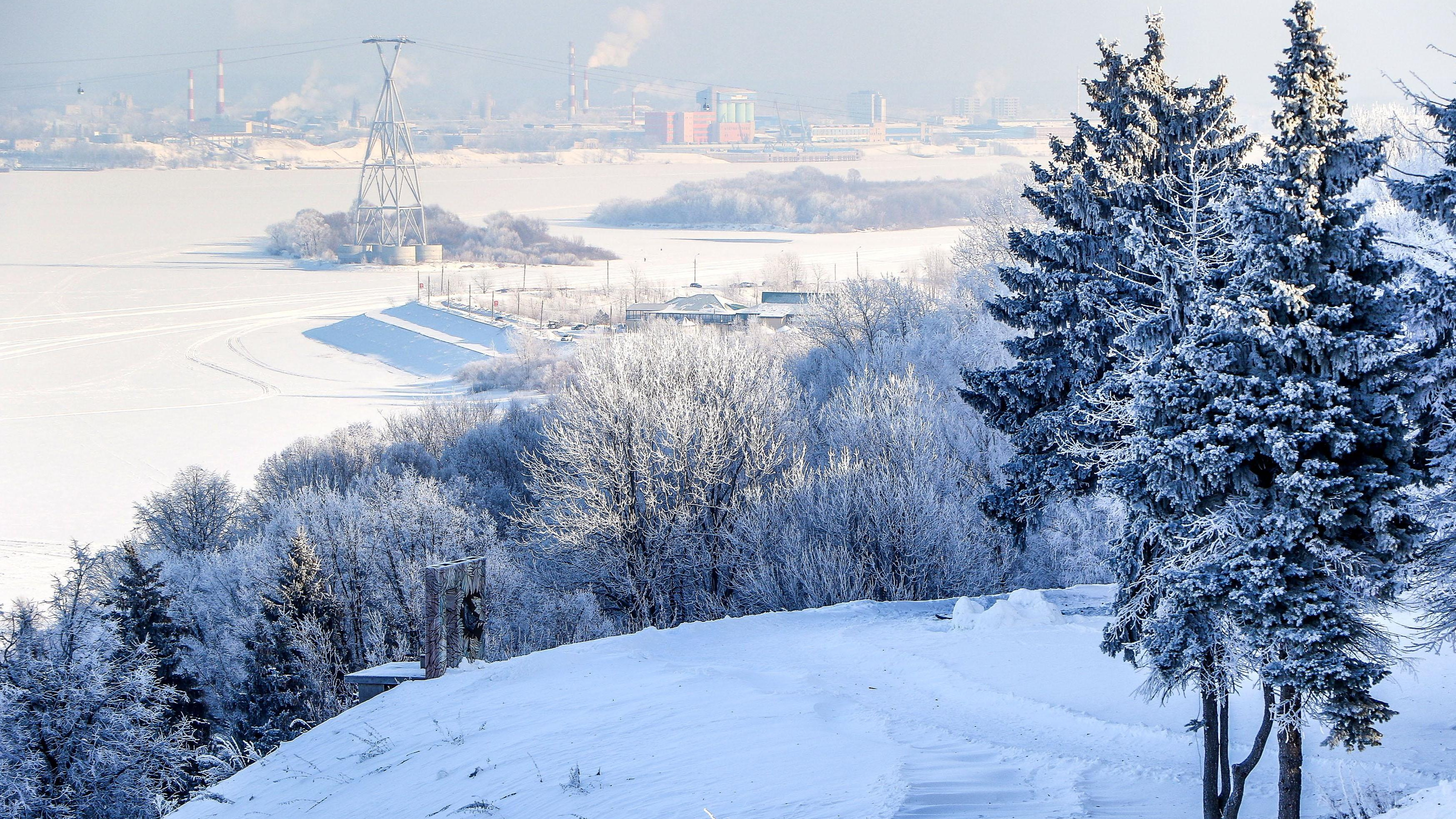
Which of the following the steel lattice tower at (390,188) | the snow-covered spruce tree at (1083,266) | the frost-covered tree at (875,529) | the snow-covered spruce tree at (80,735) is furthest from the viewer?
the steel lattice tower at (390,188)

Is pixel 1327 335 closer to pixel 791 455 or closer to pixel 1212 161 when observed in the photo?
pixel 1212 161

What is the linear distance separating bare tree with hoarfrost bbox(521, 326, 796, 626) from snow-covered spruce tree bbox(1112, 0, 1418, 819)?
20.2 metres

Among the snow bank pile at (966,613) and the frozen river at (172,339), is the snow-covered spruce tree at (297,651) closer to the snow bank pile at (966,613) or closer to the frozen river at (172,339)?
the frozen river at (172,339)

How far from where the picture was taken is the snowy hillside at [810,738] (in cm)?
1045

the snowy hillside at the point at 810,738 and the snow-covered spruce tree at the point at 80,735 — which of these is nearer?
the snowy hillside at the point at 810,738

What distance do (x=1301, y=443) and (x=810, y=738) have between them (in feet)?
17.8

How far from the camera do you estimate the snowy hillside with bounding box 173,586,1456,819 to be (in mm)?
10453

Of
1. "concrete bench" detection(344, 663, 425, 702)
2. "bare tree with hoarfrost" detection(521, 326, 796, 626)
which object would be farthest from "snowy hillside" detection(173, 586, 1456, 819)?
"bare tree with hoarfrost" detection(521, 326, 796, 626)

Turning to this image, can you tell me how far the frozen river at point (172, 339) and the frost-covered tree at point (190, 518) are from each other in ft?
6.97

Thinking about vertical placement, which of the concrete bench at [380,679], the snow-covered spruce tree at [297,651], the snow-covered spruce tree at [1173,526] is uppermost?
the snow-covered spruce tree at [1173,526]

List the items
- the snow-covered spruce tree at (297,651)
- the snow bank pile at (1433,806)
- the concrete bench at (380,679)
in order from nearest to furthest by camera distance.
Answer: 1. the snow bank pile at (1433,806)
2. the concrete bench at (380,679)
3. the snow-covered spruce tree at (297,651)

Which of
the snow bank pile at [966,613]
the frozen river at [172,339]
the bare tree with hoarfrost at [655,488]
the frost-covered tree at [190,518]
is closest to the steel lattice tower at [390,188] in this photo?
the frozen river at [172,339]

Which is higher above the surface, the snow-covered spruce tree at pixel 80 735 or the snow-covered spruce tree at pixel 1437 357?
the snow-covered spruce tree at pixel 1437 357

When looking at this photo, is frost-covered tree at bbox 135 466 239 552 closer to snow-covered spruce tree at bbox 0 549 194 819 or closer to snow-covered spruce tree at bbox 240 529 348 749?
snow-covered spruce tree at bbox 240 529 348 749
